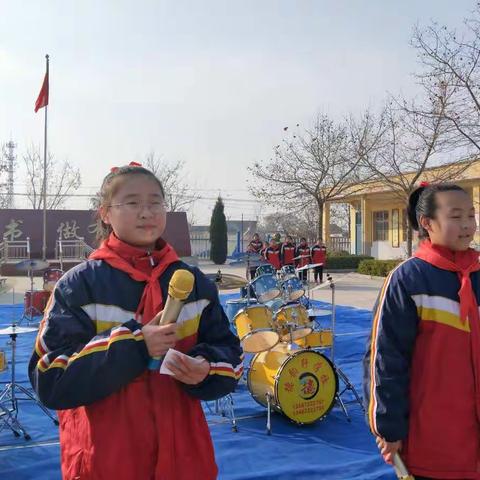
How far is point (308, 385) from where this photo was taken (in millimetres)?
5141

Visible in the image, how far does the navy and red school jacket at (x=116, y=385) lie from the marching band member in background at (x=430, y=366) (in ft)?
2.19

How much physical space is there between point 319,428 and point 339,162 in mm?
21734

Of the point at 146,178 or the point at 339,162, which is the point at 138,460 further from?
the point at 339,162

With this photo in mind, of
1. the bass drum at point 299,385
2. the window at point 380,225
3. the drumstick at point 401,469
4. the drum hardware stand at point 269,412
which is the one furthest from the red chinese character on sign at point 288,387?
the window at point 380,225

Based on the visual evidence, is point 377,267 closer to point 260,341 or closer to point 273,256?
point 273,256

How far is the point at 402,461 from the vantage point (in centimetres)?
212

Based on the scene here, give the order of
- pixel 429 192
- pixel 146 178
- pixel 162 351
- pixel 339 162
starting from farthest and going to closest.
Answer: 1. pixel 339 162
2. pixel 429 192
3. pixel 146 178
4. pixel 162 351

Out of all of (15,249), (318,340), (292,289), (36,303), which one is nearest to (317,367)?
(318,340)

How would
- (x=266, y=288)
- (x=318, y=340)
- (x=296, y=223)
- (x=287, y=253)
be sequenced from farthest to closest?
(x=296, y=223) → (x=287, y=253) → (x=266, y=288) → (x=318, y=340)

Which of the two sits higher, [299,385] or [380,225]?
[380,225]

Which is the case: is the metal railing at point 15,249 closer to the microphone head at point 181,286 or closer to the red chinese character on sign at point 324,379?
the red chinese character on sign at point 324,379

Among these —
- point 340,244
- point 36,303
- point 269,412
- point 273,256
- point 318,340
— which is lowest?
point 269,412

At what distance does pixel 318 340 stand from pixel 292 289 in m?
2.69

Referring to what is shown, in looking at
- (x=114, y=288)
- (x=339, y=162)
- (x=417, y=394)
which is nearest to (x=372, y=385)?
(x=417, y=394)
